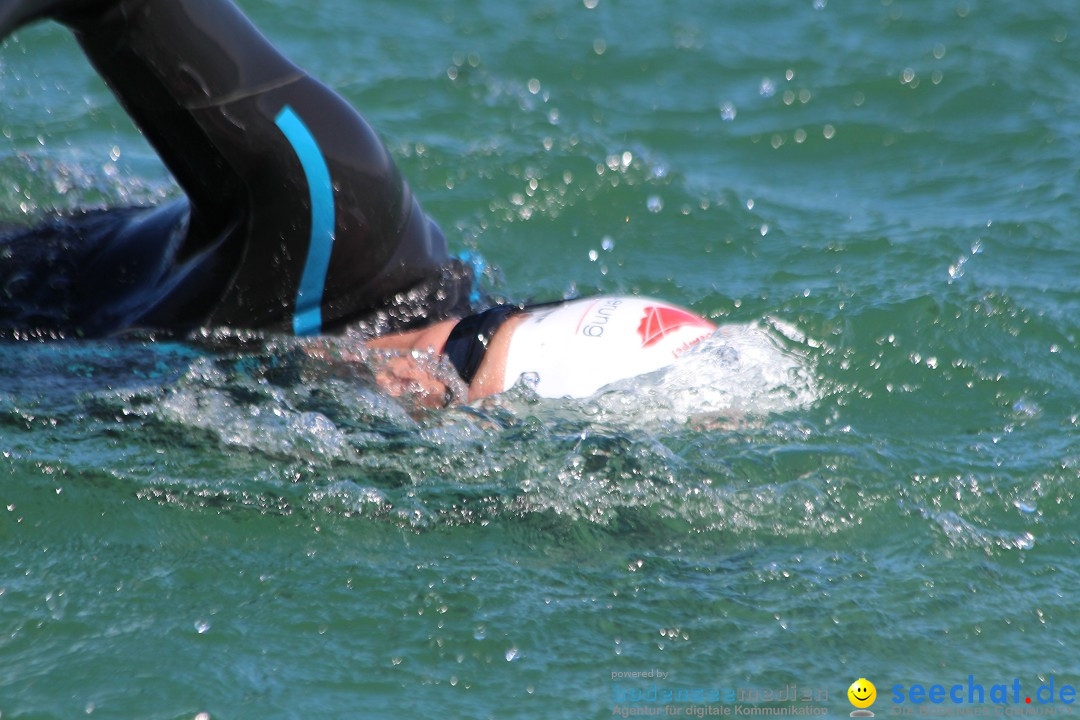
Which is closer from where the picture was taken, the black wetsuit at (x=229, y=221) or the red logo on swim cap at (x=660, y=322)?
the black wetsuit at (x=229, y=221)

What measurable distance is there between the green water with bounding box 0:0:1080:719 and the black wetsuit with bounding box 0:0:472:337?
0.17 m

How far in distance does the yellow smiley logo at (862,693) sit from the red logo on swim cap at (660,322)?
1175mm

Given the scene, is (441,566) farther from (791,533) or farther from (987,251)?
(987,251)

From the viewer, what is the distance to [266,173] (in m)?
3.41

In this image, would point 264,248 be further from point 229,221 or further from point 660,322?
point 660,322

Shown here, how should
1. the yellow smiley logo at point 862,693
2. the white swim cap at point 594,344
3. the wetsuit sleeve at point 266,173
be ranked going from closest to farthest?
the yellow smiley logo at point 862,693 → the wetsuit sleeve at point 266,173 → the white swim cap at point 594,344

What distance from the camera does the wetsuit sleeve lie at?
319 centimetres

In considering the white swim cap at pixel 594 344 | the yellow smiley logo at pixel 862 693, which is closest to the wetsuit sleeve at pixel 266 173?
the white swim cap at pixel 594 344

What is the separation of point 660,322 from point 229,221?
4.28 feet

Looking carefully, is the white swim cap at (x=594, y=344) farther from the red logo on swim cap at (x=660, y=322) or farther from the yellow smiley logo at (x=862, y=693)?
the yellow smiley logo at (x=862, y=693)

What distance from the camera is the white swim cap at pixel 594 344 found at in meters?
3.71

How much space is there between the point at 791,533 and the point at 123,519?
6.08 ft

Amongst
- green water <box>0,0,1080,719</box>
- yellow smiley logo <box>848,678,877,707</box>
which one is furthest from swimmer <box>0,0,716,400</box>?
yellow smiley logo <box>848,678,877,707</box>

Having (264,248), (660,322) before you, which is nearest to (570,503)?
(660,322)
